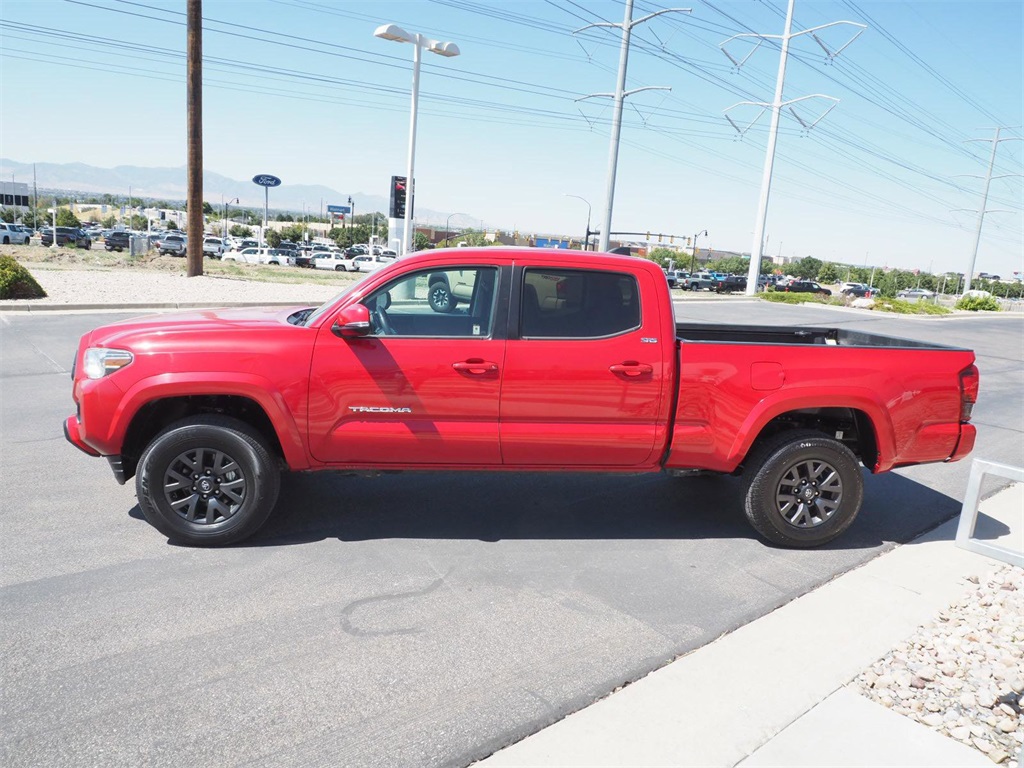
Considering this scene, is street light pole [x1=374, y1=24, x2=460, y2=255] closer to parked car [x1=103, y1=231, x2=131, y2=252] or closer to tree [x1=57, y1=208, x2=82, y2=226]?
parked car [x1=103, y1=231, x2=131, y2=252]

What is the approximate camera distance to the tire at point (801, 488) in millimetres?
5273

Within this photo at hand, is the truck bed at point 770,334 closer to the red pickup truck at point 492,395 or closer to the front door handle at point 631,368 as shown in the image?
the red pickup truck at point 492,395

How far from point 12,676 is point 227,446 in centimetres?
171

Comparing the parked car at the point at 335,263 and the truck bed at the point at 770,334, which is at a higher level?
the truck bed at the point at 770,334

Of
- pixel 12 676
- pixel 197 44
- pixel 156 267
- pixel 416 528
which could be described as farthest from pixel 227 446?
pixel 156 267

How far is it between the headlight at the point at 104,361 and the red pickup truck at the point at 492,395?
0.04ft

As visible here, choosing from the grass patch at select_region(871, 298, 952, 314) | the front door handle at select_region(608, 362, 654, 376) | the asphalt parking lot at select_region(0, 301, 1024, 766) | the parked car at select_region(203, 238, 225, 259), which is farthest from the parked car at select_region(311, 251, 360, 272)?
the front door handle at select_region(608, 362, 654, 376)

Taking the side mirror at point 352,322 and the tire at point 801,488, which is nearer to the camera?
the side mirror at point 352,322

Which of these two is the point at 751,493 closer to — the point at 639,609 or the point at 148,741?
the point at 639,609

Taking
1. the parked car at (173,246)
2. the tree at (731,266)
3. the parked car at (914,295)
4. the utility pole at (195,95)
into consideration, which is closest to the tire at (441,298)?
the utility pole at (195,95)

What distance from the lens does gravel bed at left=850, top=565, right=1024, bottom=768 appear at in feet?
11.2

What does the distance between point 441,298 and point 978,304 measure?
4719 cm

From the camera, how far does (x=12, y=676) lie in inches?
135

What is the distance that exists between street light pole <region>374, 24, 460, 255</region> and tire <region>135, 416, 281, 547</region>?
1597 cm
